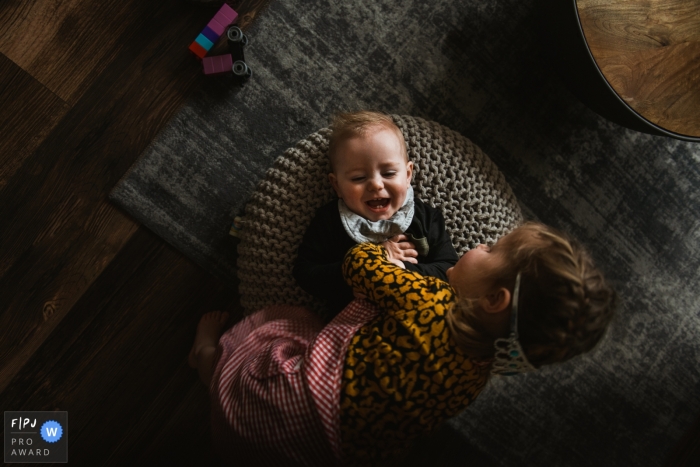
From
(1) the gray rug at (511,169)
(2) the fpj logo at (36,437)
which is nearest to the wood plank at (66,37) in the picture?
(1) the gray rug at (511,169)

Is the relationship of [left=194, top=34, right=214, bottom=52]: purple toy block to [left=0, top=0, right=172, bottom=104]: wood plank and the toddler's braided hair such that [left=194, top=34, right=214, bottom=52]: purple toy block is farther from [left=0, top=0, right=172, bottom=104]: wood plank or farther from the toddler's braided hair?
the toddler's braided hair

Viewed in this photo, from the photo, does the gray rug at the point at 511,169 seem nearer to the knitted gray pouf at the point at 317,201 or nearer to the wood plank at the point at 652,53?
the knitted gray pouf at the point at 317,201

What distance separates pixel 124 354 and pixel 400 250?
0.84m

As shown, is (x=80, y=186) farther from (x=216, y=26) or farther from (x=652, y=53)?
(x=652, y=53)

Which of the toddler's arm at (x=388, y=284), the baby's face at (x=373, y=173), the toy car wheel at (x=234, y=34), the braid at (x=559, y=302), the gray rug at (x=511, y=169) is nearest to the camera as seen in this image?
the braid at (x=559, y=302)

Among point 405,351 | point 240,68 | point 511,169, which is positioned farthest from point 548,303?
point 240,68

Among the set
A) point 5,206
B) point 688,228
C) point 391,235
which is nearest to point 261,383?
point 391,235

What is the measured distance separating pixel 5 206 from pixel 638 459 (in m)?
2.03

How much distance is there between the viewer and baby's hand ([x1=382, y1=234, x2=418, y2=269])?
110cm

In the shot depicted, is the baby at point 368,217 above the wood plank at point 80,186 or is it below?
above

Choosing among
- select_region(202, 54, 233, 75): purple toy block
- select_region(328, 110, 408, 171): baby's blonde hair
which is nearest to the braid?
select_region(328, 110, 408, 171): baby's blonde hair

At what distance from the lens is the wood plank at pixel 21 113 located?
1.33 m

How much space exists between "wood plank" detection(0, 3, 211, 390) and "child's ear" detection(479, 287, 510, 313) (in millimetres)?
1006

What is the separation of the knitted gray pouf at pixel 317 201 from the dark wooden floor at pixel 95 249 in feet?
0.84
